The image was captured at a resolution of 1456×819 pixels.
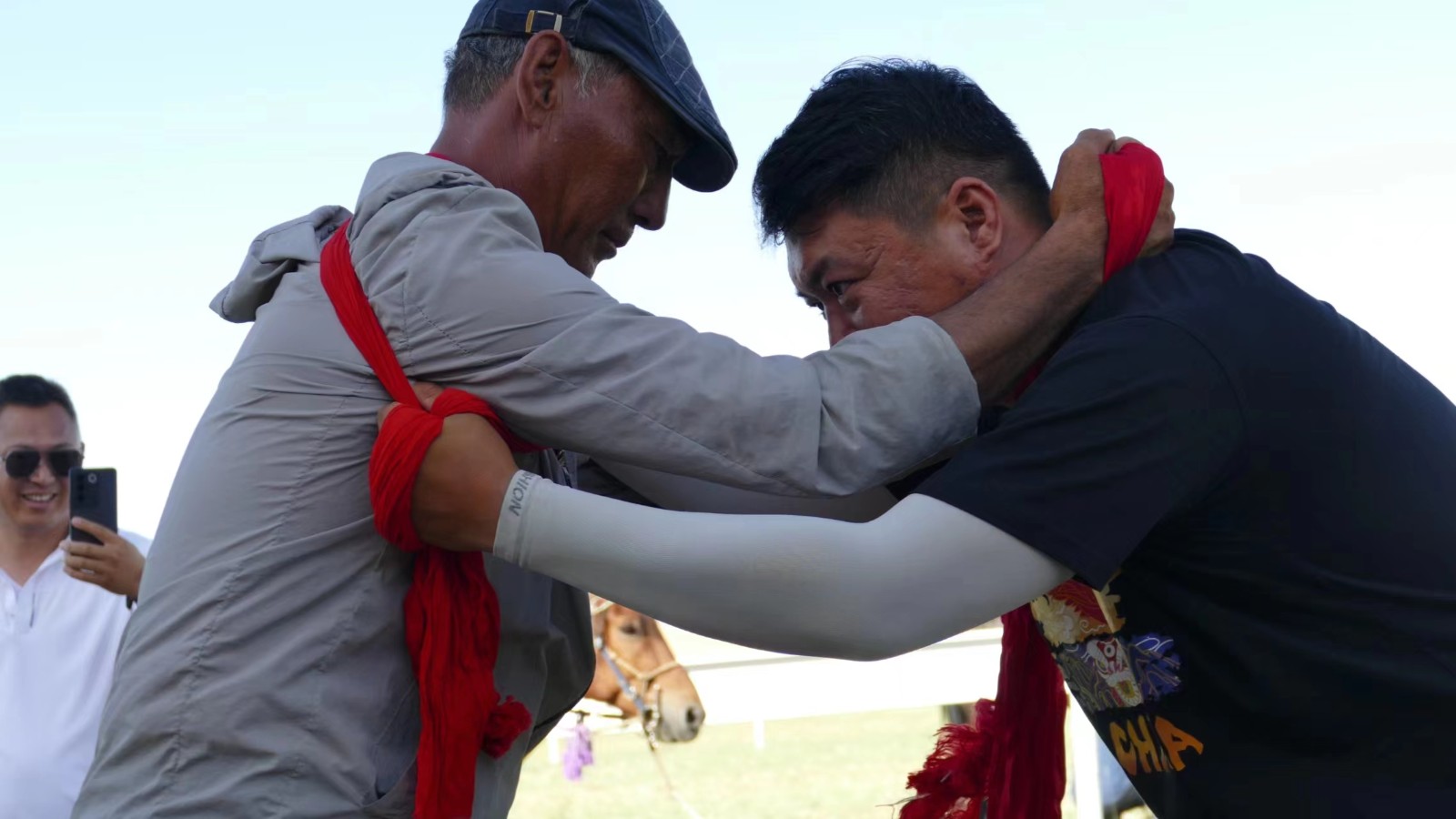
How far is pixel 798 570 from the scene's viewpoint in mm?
2045

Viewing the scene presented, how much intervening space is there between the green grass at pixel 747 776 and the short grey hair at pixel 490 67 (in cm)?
950

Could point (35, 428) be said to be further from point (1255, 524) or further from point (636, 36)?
point (1255, 524)

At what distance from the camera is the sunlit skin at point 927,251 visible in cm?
264

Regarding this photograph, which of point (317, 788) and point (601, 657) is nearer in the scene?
point (317, 788)

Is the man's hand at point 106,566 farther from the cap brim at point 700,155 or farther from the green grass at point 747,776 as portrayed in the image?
the green grass at point 747,776

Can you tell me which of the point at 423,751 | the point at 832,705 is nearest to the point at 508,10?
the point at 423,751

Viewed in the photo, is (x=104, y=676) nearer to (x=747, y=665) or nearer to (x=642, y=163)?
(x=642, y=163)

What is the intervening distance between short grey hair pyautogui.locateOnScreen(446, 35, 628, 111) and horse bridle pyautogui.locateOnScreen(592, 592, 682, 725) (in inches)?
316

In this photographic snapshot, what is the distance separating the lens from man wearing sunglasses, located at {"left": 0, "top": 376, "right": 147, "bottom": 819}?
213 inches

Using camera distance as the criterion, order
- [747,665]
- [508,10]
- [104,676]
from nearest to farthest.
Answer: [508,10] → [104,676] → [747,665]

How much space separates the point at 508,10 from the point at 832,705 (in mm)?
7240

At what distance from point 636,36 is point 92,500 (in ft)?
13.1

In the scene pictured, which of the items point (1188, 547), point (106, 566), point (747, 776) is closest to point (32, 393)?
point (106, 566)

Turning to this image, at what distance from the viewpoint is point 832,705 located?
30.6ft
